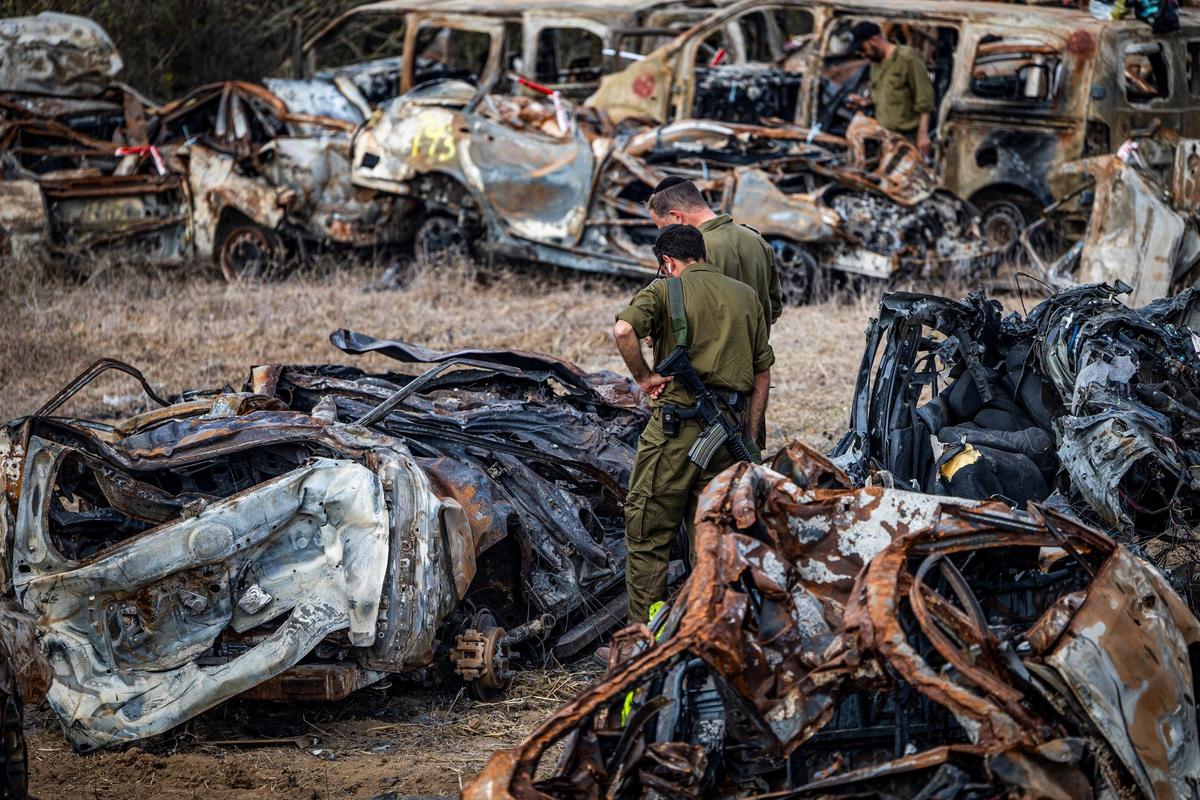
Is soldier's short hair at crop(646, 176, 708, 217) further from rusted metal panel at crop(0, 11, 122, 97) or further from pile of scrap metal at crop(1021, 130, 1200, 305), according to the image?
rusted metal panel at crop(0, 11, 122, 97)

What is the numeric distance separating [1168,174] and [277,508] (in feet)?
25.5

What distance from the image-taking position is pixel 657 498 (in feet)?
17.0

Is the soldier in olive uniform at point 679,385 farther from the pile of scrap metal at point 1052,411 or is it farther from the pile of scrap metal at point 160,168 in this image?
the pile of scrap metal at point 160,168

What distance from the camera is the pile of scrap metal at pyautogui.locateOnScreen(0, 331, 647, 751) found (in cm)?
464

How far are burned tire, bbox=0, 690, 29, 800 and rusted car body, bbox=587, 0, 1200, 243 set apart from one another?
875 cm

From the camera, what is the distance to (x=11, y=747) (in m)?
3.95

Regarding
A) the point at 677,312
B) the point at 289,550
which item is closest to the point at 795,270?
the point at 677,312

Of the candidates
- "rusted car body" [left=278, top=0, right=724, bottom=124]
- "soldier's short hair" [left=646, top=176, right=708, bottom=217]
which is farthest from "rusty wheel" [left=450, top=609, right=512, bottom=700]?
"rusted car body" [left=278, top=0, right=724, bottom=124]

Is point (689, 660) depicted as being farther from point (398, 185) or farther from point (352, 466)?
point (398, 185)

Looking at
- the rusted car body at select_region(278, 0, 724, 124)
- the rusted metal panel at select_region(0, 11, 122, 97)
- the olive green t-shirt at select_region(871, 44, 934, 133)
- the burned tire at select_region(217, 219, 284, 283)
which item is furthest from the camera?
the rusted car body at select_region(278, 0, 724, 124)

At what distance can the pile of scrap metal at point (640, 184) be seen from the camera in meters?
10.4

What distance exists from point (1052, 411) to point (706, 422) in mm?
1659

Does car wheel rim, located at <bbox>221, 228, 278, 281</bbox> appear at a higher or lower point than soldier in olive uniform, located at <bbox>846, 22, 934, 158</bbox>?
lower

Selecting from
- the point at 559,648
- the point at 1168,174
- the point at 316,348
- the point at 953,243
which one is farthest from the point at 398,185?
the point at 559,648
